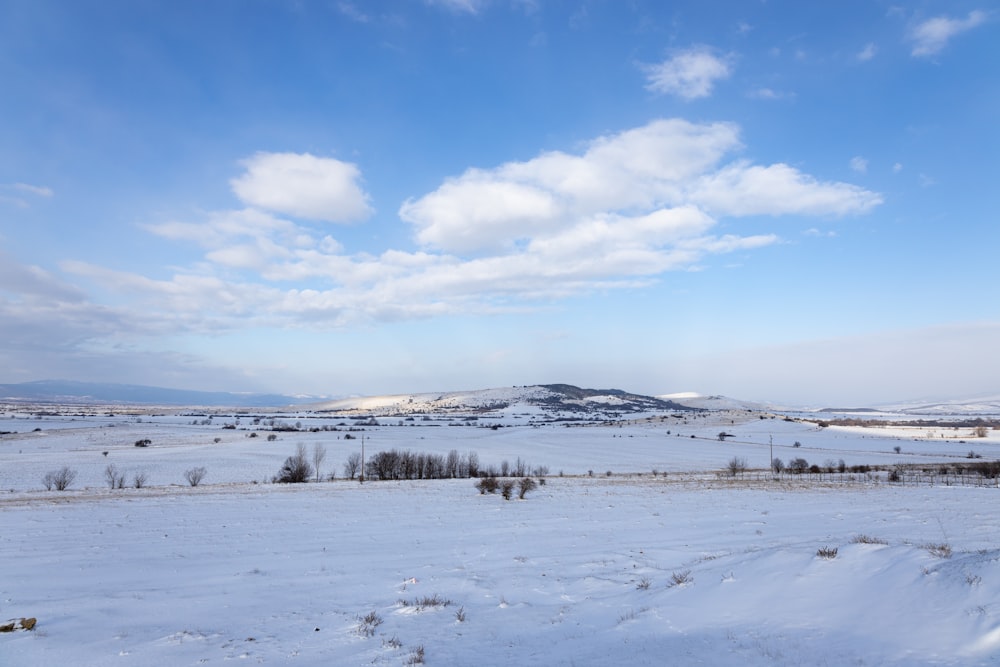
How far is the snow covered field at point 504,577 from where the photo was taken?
781 centimetres

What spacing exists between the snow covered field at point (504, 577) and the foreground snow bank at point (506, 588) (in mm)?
49

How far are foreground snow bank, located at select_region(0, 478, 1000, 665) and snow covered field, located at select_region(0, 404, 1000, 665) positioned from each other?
0.05 m

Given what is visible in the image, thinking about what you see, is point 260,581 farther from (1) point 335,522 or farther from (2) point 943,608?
(2) point 943,608

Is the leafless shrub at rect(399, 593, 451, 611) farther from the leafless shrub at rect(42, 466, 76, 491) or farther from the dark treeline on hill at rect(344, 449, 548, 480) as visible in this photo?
the dark treeline on hill at rect(344, 449, 548, 480)

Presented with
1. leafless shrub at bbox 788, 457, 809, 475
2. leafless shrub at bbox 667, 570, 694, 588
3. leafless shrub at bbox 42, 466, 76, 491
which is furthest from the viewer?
leafless shrub at bbox 788, 457, 809, 475

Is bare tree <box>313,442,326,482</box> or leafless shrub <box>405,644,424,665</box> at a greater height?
leafless shrub <box>405,644,424,665</box>

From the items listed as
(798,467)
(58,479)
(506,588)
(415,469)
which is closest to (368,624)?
(506,588)

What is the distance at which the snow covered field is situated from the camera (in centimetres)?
781

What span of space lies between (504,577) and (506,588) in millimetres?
953

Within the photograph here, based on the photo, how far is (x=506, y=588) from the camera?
1181 cm

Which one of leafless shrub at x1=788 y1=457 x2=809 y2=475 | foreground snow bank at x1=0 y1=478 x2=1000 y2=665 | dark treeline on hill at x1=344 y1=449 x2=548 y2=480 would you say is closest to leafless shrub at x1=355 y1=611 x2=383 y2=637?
foreground snow bank at x1=0 y1=478 x2=1000 y2=665

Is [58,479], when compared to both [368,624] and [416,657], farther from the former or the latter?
[416,657]

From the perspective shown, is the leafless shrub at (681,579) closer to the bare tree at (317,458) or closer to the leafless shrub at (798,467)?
the bare tree at (317,458)

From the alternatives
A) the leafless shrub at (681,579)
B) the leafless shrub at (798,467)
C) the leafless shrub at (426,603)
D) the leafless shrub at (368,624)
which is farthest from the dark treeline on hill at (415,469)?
the leafless shrub at (368,624)
